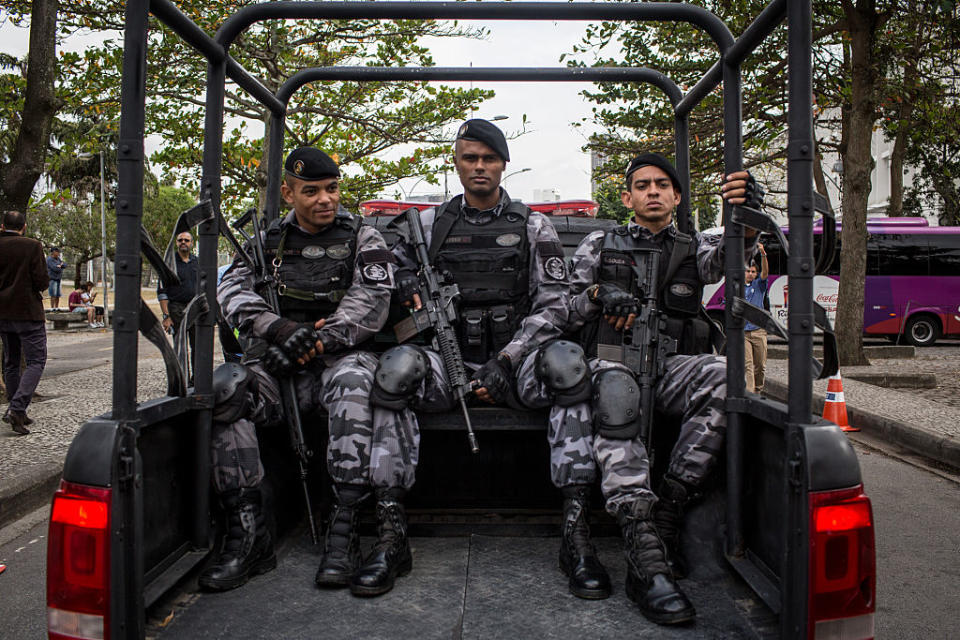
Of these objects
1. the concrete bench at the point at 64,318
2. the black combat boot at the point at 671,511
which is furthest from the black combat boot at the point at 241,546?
the concrete bench at the point at 64,318

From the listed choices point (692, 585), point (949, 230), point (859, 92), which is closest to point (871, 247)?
point (949, 230)

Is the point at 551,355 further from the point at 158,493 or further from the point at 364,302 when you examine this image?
the point at 158,493

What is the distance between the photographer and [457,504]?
114 inches

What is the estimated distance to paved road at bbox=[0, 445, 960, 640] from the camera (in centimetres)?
311

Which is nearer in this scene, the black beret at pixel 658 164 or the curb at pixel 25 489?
the black beret at pixel 658 164

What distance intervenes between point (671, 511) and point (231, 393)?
144cm

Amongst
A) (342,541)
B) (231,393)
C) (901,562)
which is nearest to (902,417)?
(901,562)

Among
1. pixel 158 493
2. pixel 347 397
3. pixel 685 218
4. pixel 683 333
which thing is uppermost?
pixel 685 218

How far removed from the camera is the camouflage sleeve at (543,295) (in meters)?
3.05

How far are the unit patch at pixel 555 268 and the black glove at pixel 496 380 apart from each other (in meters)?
0.53

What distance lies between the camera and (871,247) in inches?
745

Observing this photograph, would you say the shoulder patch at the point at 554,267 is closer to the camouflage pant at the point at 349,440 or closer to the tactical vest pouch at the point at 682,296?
the tactical vest pouch at the point at 682,296

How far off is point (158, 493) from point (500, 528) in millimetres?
1152

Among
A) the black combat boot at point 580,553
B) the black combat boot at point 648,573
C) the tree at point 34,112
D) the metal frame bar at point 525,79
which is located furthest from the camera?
the tree at point 34,112
